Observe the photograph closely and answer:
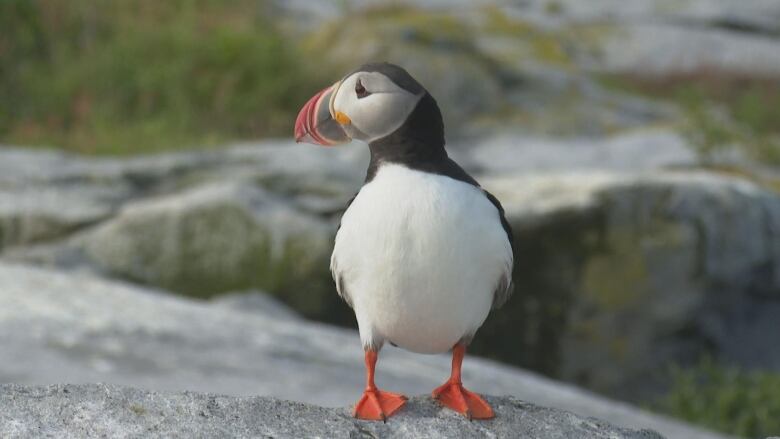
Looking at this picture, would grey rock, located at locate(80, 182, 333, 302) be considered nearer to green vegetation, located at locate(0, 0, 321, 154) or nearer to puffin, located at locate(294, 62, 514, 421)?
green vegetation, located at locate(0, 0, 321, 154)

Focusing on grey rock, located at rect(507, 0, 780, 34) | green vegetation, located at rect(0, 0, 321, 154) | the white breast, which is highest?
grey rock, located at rect(507, 0, 780, 34)

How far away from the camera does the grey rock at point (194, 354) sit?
5094mm

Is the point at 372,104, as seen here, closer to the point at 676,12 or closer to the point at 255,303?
the point at 255,303

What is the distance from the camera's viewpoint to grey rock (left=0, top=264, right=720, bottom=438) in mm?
5094

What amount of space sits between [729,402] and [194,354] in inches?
158

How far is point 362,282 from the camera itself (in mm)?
2811

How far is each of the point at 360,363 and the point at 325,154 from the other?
11.1 ft

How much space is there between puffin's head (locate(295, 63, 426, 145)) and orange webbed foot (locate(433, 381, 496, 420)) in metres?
0.74

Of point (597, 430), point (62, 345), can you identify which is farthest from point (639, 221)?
point (597, 430)

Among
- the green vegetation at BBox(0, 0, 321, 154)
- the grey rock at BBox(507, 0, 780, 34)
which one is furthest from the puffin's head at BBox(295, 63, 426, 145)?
the grey rock at BBox(507, 0, 780, 34)

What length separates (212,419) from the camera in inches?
111

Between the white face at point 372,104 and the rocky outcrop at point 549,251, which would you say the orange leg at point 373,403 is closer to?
the white face at point 372,104

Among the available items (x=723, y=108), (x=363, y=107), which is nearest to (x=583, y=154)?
(x=723, y=108)

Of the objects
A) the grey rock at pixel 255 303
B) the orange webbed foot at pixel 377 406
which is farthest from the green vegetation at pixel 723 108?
the orange webbed foot at pixel 377 406
